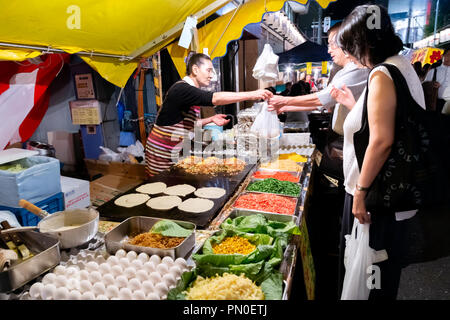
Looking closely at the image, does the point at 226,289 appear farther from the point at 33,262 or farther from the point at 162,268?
the point at 33,262

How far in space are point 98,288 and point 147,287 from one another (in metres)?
0.18

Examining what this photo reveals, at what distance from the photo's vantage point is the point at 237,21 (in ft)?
12.8

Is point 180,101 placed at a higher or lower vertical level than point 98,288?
higher

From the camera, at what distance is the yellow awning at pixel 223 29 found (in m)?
3.70

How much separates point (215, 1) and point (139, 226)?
304 centimetres

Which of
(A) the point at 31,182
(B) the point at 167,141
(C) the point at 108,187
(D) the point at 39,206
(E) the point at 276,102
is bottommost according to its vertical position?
(C) the point at 108,187

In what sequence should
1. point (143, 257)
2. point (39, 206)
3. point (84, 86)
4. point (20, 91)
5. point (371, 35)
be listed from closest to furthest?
point (143, 257) → point (371, 35) → point (39, 206) → point (20, 91) → point (84, 86)

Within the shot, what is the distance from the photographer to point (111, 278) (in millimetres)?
1092

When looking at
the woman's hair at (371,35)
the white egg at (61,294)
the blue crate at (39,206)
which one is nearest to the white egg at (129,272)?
the white egg at (61,294)

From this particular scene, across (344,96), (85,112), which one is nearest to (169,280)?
(344,96)

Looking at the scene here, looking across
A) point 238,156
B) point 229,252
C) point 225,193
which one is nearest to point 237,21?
point 238,156

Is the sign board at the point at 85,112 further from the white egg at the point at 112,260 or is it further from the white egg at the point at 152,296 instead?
the white egg at the point at 152,296

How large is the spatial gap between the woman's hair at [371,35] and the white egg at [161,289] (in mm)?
1492
